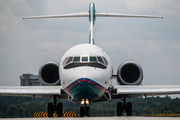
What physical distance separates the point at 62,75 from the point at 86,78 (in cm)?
195

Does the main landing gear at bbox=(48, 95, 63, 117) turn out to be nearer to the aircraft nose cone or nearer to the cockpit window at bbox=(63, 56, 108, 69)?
the cockpit window at bbox=(63, 56, 108, 69)

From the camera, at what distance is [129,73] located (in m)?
20.1

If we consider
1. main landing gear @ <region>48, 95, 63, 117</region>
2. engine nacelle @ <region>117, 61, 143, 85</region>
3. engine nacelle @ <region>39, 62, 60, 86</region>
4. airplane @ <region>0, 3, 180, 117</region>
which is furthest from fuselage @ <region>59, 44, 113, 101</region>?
engine nacelle @ <region>39, 62, 60, 86</region>

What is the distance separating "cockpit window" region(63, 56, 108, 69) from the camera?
1433cm

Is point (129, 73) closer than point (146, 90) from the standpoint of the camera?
No

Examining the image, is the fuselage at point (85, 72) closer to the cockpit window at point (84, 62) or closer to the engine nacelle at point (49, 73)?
the cockpit window at point (84, 62)

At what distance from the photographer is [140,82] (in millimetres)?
19656

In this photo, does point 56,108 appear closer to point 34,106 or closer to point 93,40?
point 93,40

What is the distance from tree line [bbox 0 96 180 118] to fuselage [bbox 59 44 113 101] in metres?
18.0

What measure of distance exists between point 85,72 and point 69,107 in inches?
1037

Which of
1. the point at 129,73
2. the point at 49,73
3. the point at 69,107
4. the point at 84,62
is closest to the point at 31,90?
the point at 49,73

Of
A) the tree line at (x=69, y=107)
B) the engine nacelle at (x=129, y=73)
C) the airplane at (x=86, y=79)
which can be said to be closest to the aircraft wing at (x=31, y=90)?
the airplane at (x=86, y=79)

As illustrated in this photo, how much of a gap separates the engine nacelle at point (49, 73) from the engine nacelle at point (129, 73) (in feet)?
12.5

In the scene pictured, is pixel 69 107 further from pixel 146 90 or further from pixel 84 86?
pixel 84 86
